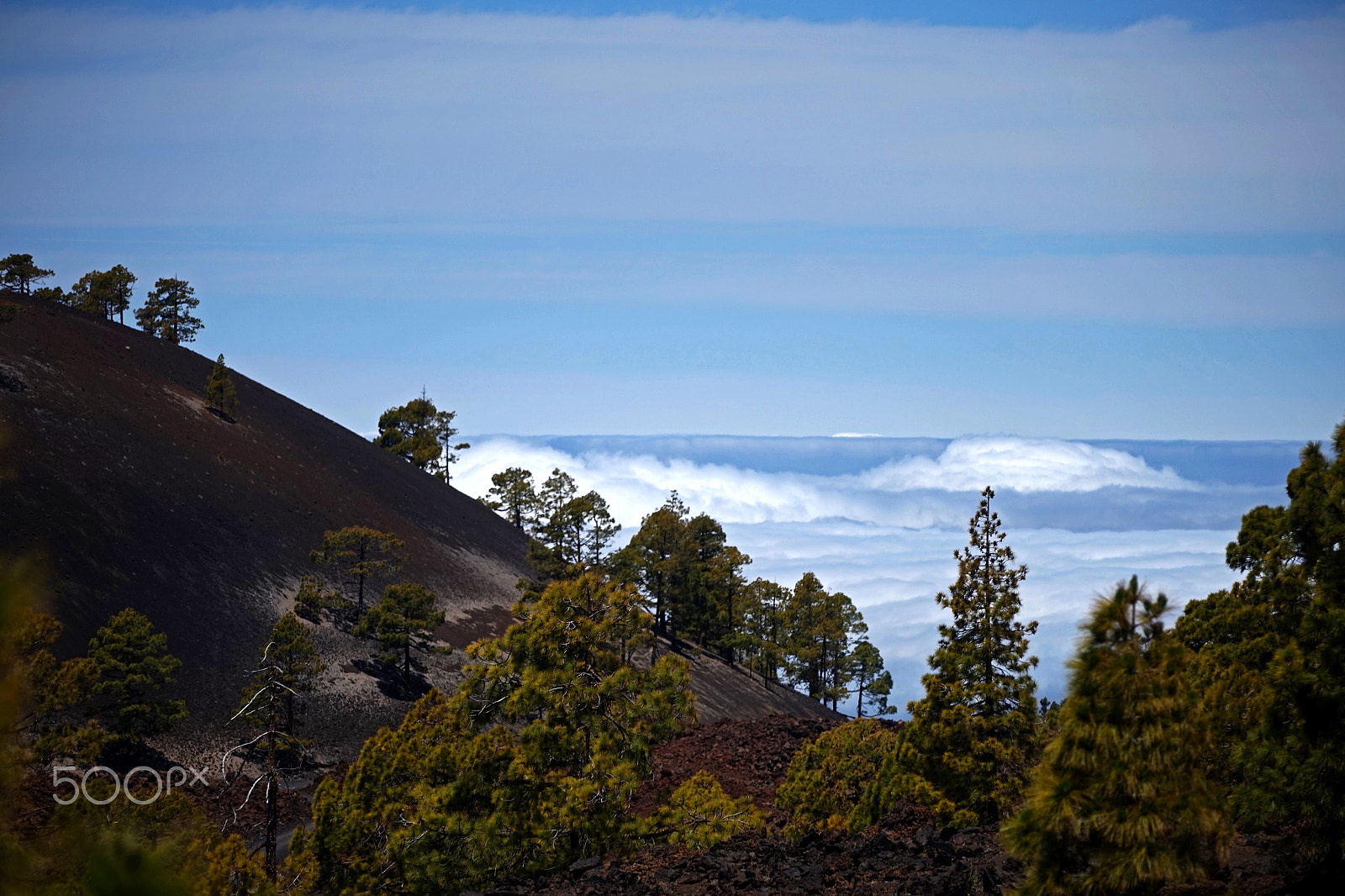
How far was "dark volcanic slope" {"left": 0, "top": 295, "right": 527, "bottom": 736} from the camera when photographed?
2207 inches

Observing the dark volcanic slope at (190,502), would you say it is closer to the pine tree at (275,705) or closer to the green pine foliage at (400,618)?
the green pine foliage at (400,618)

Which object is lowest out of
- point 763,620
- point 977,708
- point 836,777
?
point 836,777

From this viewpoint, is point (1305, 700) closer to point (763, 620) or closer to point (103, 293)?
point (763, 620)

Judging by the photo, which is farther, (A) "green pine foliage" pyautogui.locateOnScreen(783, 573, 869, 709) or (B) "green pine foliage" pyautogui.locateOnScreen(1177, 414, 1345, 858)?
(A) "green pine foliage" pyautogui.locateOnScreen(783, 573, 869, 709)

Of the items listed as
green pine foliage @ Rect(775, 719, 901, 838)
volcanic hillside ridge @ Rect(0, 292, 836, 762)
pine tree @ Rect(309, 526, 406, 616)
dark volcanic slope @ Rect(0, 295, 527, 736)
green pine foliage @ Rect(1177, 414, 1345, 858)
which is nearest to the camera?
green pine foliage @ Rect(1177, 414, 1345, 858)

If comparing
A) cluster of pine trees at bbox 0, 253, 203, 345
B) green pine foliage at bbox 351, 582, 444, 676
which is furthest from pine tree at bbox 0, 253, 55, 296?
green pine foliage at bbox 351, 582, 444, 676

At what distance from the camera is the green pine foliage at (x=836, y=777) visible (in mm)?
24859

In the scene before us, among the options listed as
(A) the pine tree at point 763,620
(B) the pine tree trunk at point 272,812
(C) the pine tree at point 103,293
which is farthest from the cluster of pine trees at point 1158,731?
(C) the pine tree at point 103,293

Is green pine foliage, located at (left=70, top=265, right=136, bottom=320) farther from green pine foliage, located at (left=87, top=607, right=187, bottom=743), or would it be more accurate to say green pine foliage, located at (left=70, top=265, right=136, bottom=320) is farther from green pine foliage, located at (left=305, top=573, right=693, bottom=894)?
green pine foliage, located at (left=305, top=573, right=693, bottom=894)

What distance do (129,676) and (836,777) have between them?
2976 centimetres

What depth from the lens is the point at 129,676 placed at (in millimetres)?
41281

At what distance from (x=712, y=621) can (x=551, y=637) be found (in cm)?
7314

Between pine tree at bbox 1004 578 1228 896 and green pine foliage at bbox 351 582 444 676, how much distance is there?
174 feet

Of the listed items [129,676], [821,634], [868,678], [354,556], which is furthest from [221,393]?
[868,678]
